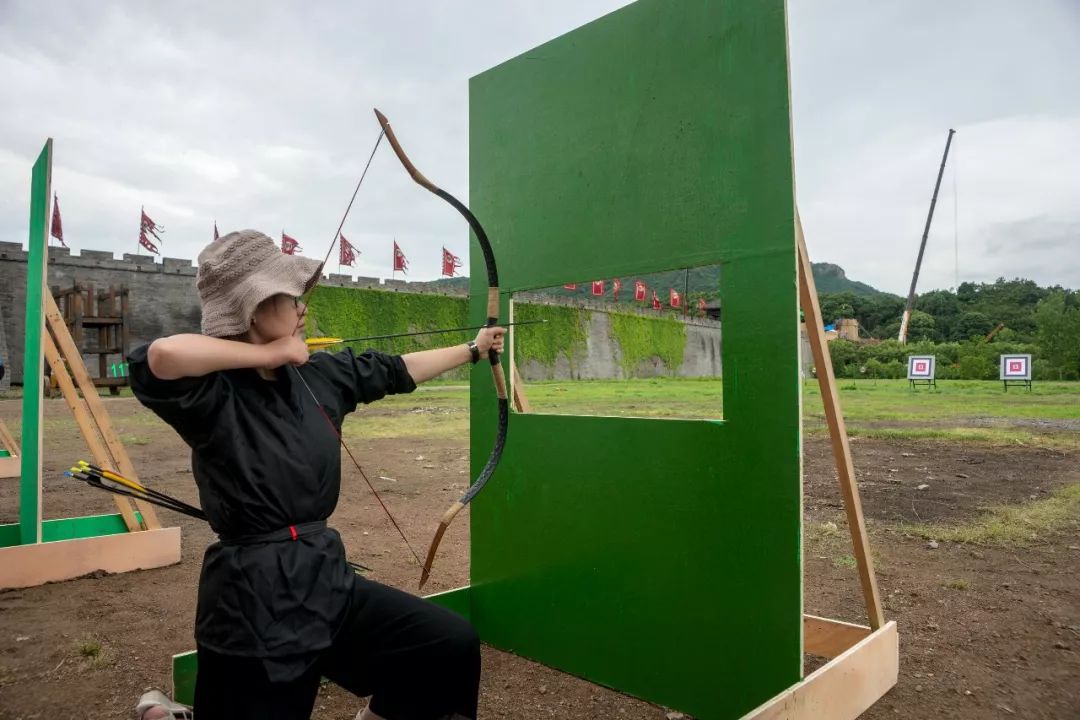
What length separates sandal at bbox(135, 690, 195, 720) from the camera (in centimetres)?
201

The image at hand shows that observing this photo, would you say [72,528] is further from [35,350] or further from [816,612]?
[816,612]

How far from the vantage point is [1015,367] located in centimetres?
2217

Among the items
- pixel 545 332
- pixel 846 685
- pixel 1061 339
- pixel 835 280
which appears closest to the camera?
pixel 846 685

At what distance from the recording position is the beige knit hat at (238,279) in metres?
1.48

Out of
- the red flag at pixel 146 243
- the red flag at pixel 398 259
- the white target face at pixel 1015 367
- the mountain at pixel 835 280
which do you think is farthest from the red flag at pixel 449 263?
the mountain at pixel 835 280

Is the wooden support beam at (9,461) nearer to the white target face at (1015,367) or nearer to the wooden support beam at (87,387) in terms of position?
the wooden support beam at (87,387)

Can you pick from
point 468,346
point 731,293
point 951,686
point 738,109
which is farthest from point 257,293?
point 951,686

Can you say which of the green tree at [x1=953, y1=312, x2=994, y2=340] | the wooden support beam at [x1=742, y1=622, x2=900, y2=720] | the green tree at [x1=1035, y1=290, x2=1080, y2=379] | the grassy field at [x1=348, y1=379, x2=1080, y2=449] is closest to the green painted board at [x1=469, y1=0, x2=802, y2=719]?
the wooden support beam at [x1=742, y1=622, x2=900, y2=720]

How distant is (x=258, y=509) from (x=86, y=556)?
327 cm

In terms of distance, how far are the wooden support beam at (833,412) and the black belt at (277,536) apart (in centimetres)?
→ 156

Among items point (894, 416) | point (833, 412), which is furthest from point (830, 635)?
point (894, 416)

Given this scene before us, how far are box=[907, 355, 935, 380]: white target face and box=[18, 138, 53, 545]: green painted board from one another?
22.7 m

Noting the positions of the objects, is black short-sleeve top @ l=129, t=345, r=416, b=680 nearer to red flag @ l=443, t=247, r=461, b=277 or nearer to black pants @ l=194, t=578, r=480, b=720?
black pants @ l=194, t=578, r=480, b=720

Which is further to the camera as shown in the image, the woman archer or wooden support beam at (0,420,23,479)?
wooden support beam at (0,420,23,479)
